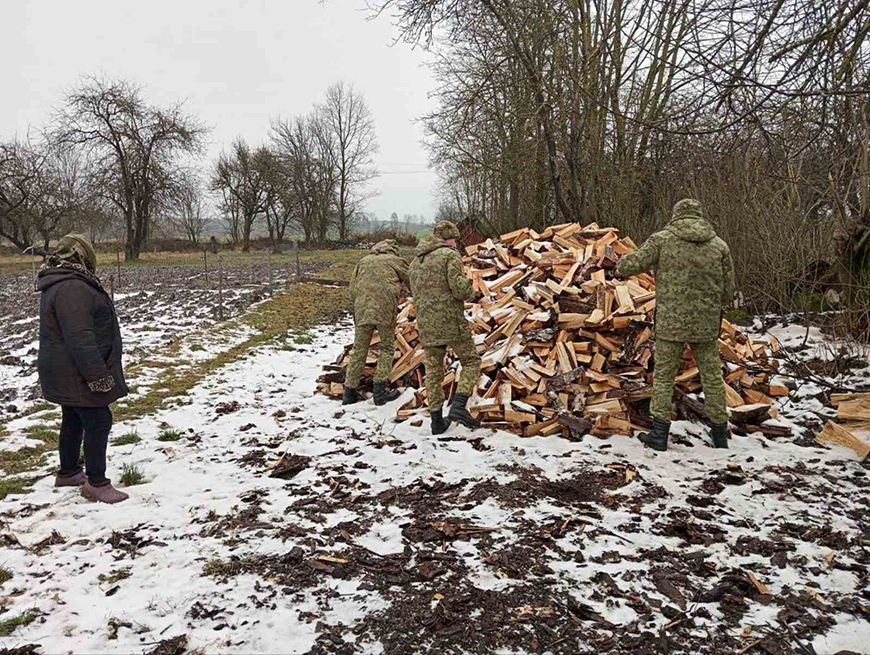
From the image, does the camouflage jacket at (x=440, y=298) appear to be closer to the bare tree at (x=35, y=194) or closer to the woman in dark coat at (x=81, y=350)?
the woman in dark coat at (x=81, y=350)

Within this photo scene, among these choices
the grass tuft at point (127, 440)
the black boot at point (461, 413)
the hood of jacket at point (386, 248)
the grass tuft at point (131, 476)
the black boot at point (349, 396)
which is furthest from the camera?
the hood of jacket at point (386, 248)

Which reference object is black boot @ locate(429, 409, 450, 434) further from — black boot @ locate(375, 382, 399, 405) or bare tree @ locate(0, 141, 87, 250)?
bare tree @ locate(0, 141, 87, 250)

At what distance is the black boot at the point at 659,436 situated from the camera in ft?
15.6

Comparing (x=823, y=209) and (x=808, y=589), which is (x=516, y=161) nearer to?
(x=823, y=209)

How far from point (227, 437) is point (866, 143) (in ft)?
Answer: 23.9

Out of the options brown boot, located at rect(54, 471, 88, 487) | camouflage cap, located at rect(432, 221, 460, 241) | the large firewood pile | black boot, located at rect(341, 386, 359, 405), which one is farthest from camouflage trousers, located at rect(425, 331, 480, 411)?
brown boot, located at rect(54, 471, 88, 487)

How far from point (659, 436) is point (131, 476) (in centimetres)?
447

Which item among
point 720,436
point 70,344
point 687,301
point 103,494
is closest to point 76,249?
point 70,344

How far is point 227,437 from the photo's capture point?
5324 millimetres

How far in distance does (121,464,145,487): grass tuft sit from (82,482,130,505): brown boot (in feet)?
0.97

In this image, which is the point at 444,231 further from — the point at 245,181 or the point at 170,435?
the point at 245,181

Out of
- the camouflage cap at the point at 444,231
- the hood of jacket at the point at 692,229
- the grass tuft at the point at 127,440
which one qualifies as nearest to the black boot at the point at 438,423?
the camouflage cap at the point at 444,231

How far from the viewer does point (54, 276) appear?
3.65 metres

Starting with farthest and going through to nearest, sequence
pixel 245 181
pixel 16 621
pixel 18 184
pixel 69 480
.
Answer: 1. pixel 245 181
2. pixel 18 184
3. pixel 69 480
4. pixel 16 621
